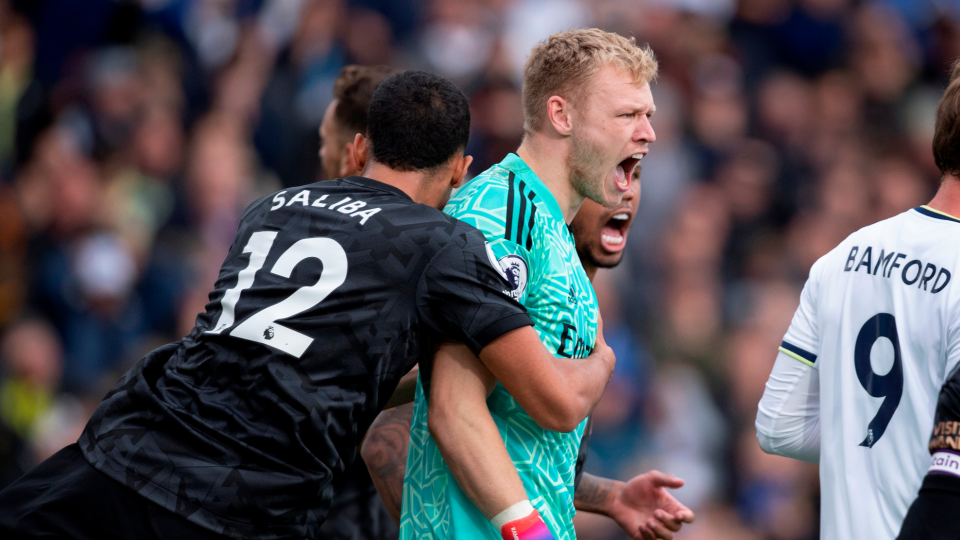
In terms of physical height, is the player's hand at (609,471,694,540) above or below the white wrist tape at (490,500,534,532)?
below

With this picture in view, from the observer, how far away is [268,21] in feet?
31.3

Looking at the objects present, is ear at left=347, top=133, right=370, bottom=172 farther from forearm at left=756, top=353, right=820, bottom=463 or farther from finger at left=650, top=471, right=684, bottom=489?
finger at left=650, top=471, right=684, bottom=489

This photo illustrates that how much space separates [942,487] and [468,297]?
1.32 metres

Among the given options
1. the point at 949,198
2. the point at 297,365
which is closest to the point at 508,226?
the point at 297,365

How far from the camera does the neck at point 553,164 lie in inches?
127

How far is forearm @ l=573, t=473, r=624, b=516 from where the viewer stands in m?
3.95

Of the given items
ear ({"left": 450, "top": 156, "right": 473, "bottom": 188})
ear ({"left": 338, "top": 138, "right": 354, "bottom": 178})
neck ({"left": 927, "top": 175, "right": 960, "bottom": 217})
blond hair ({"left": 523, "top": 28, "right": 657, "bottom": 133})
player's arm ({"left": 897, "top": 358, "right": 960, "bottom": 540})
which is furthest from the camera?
ear ({"left": 338, "top": 138, "right": 354, "bottom": 178})

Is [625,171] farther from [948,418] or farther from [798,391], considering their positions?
[948,418]

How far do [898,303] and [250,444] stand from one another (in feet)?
6.40

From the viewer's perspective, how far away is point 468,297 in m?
2.70

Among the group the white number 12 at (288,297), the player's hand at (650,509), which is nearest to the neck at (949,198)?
the player's hand at (650,509)

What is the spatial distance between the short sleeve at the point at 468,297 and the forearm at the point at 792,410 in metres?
1.04

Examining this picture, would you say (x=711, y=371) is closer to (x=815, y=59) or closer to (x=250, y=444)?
(x=815, y=59)

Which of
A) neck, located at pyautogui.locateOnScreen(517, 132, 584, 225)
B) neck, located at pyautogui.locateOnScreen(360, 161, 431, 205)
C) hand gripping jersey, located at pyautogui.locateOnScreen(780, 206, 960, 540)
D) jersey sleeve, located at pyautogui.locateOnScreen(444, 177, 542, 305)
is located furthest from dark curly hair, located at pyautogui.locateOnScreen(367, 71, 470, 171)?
hand gripping jersey, located at pyautogui.locateOnScreen(780, 206, 960, 540)
